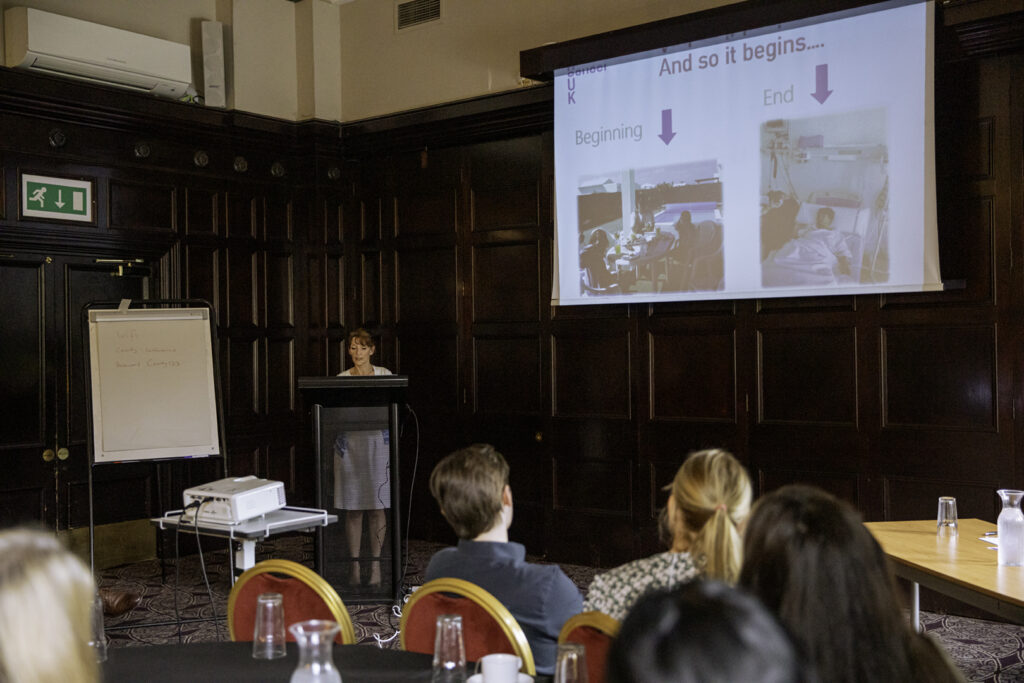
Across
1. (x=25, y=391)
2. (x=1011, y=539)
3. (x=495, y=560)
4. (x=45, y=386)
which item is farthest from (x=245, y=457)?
(x=1011, y=539)

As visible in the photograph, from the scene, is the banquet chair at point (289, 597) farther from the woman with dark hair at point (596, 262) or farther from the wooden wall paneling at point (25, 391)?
the wooden wall paneling at point (25, 391)

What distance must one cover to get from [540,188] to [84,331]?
3.02 metres

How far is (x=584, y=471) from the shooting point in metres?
6.43

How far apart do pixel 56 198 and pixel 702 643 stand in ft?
20.8

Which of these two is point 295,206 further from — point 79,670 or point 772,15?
point 79,670

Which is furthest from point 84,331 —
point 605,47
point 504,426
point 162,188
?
point 605,47

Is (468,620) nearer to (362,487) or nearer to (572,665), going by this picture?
(572,665)

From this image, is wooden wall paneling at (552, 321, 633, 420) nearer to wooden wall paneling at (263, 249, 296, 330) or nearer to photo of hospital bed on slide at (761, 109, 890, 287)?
photo of hospital bed on slide at (761, 109, 890, 287)

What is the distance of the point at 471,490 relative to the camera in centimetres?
282

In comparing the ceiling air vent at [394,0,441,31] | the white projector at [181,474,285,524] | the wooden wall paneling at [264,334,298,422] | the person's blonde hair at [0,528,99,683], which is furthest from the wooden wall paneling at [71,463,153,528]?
the person's blonde hair at [0,528,99,683]

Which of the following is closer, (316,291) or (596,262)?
(596,262)

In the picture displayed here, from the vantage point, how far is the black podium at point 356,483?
5.21m

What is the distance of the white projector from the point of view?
169 inches

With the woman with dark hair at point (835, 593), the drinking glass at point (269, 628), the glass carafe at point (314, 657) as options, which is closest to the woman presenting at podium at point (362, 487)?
the drinking glass at point (269, 628)
